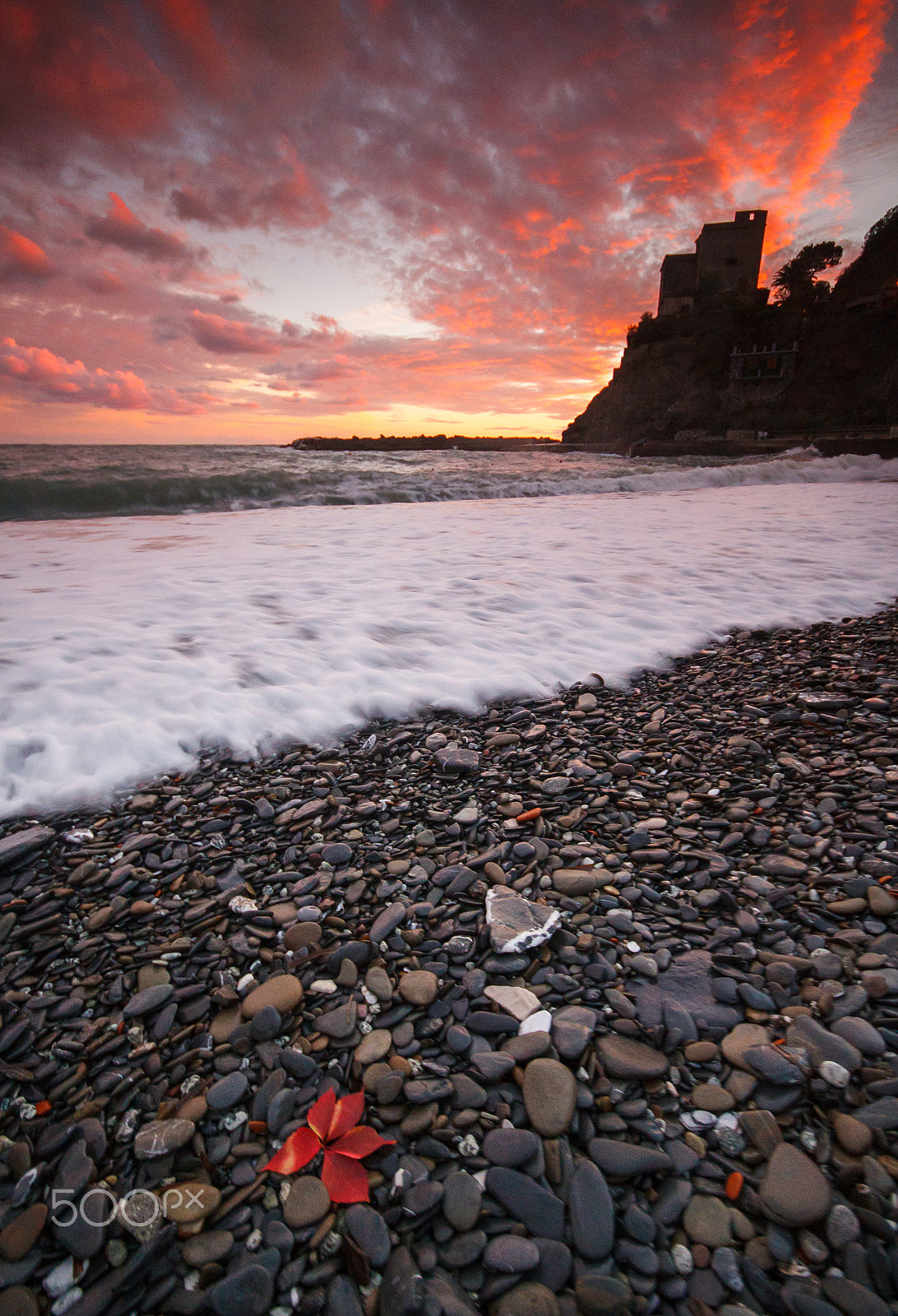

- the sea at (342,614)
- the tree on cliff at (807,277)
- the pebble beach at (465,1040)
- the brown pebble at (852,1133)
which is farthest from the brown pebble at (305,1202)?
the tree on cliff at (807,277)

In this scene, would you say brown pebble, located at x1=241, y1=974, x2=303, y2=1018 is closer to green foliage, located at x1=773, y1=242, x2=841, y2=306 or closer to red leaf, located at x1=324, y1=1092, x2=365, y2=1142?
red leaf, located at x1=324, y1=1092, x2=365, y2=1142

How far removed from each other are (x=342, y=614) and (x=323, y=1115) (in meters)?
3.30

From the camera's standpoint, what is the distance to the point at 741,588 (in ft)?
15.5

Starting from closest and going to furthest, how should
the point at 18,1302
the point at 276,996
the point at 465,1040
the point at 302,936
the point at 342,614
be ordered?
the point at 18,1302 → the point at 465,1040 → the point at 276,996 → the point at 302,936 → the point at 342,614

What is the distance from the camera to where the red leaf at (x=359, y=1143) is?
1.04 metres

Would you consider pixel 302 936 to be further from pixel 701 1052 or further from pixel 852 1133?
pixel 852 1133

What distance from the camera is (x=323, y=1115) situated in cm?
110

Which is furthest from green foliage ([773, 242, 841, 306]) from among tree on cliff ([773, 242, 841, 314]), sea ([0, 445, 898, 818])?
sea ([0, 445, 898, 818])

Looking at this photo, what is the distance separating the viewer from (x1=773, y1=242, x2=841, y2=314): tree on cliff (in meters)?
54.8

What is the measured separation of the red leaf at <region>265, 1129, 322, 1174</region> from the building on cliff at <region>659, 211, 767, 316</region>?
2988 inches

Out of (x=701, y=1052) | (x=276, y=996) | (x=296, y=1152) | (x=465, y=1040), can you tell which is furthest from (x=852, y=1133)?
(x=276, y=996)

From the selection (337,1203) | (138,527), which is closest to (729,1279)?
(337,1203)

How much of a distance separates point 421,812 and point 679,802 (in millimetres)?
962

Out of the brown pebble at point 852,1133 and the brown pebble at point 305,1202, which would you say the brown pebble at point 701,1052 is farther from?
the brown pebble at point 305,1202
